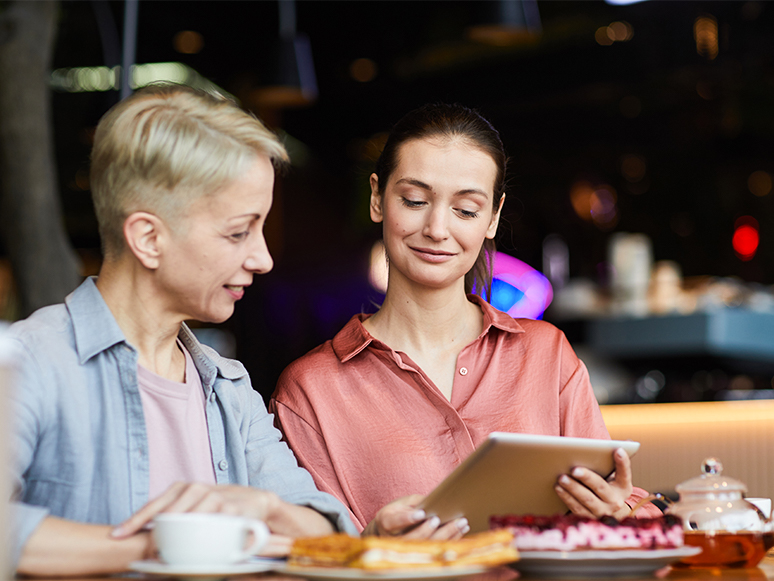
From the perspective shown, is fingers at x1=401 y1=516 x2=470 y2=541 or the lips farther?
the lips

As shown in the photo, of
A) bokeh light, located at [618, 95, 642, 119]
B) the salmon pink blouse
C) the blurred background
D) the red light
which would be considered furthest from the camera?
the red light

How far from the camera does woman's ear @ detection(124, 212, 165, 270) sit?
1.24 m

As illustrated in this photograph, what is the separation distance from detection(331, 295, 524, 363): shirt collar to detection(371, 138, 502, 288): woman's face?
141 mm

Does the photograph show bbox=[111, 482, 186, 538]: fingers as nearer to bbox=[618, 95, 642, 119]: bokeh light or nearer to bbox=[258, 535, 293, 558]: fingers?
bbox=[258, 535, 293, 558]: fingers

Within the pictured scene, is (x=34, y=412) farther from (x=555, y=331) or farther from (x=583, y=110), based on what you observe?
(x=583, y=110)

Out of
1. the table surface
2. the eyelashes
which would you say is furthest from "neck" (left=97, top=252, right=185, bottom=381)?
the eyelashes

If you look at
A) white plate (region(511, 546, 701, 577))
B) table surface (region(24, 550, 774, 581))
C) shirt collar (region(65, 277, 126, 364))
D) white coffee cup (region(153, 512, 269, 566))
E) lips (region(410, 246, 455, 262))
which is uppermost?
lips (region(410, 246, 455, 262))

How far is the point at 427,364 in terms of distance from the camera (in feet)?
6.01

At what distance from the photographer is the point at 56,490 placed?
46.8 inches

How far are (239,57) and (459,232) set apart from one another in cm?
549

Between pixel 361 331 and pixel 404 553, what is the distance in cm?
92

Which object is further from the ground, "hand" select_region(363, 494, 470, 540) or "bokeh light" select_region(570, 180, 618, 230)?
"bokeh light" select_region(570, 180, 618, 230)

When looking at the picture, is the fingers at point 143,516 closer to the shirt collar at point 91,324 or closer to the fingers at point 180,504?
the fingers at point 180,504

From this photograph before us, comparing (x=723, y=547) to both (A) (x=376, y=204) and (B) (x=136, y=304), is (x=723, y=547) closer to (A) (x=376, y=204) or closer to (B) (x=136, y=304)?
(B) (x=136, y=304)
